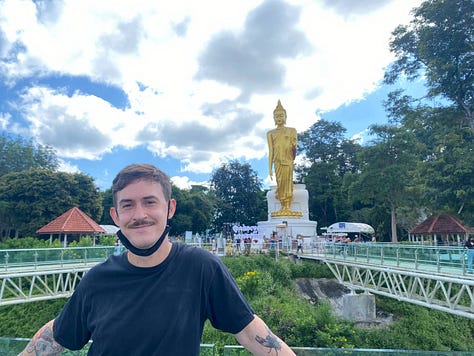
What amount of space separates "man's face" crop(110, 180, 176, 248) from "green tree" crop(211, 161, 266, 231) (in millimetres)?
40181

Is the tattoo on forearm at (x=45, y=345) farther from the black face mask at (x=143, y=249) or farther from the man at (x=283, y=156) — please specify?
the man at (x=283, y=156)

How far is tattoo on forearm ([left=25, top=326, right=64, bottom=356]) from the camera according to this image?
1883 millimetres

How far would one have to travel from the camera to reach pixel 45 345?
6.20 ft

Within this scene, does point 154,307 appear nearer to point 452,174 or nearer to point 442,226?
point 452,174

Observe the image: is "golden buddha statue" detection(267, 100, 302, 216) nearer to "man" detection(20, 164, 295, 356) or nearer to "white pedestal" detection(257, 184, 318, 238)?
"white pedestal" detection(257, 184, 318, 238)

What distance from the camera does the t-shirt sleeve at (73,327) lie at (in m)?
1.87

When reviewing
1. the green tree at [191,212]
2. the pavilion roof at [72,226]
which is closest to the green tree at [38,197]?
the pavilion roof at [72,226]

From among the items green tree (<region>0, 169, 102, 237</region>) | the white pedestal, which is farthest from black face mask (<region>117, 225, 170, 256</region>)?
green tree (<region>0, 169, 102, 237</region>)

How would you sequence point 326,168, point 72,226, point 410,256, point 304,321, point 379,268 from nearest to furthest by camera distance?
1. point 410,256
2. point 304,321
3. point 379,268
4. point 72,226
5. point 326,168

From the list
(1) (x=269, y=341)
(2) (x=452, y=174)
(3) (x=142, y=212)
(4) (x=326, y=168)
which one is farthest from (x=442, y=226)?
(3) (x=142, y=212)

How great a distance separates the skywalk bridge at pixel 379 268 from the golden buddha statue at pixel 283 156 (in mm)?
10376

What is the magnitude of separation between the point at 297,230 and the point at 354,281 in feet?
31.3

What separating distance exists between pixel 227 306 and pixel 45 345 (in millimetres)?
991

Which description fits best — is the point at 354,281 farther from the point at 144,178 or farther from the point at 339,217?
the point at 339,217
